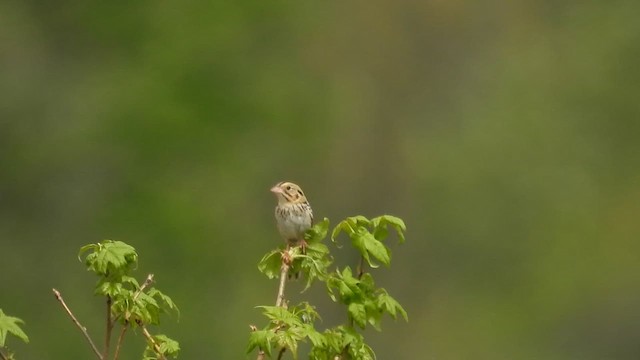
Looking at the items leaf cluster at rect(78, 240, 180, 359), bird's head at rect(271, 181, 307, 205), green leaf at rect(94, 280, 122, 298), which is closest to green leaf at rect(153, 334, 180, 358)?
leaf cluster at rect(78, 240, 180, 359)

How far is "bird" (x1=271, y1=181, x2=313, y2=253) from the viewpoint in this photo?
10.5 ft

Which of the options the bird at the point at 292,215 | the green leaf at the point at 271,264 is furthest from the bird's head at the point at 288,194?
the green leaf at the point at 271,264

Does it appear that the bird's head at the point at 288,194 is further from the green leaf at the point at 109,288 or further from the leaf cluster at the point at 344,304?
the green leaf at the point at 109,288

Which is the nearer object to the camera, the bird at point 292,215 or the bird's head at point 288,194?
the bird at point 292,215

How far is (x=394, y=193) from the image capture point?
6480 millimetres

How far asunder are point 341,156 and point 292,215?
3.05 meters

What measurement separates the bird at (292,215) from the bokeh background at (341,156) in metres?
2.65

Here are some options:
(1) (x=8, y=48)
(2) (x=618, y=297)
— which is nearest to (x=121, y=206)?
(1) (x=8, y=48)

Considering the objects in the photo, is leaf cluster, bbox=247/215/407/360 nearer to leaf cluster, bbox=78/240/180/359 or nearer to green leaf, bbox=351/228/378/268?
green leaf, bbox=351/228/378/268

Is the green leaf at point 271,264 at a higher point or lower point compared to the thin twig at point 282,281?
higher

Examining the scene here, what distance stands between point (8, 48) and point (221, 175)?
57.0 inches

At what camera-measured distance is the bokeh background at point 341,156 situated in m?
6.35

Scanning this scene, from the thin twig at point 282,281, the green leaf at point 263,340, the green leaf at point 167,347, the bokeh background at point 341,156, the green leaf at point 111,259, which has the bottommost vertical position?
the green leaf at point 263,340

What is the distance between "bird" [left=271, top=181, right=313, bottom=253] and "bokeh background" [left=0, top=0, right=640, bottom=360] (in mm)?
2654
